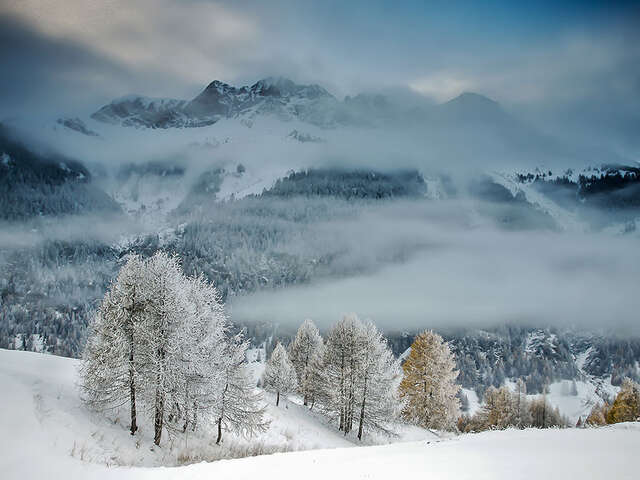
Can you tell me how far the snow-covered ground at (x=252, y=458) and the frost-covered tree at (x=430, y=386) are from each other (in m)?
17.0

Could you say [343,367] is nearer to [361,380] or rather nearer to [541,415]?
[361,380]

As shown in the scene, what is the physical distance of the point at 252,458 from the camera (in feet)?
45.1

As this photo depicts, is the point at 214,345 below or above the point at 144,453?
above

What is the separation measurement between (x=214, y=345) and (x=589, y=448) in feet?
57.6

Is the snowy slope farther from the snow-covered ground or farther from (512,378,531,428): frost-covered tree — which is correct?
(512,378,531,428): frost-covered tree

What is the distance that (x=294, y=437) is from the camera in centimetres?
2967

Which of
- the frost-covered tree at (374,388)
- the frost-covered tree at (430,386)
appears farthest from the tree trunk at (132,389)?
the frost-covered tree at (430,386)

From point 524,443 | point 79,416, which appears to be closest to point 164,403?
point 79,416

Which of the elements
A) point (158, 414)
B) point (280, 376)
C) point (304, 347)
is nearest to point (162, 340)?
point (158, 414)

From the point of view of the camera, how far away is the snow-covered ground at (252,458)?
439 inches

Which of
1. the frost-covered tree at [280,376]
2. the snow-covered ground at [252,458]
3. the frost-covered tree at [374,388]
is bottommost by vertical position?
the frost-covered tree at [280,376]

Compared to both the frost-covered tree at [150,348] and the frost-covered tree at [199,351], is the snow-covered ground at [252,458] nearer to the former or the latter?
the frost-covered tree at [150,348]

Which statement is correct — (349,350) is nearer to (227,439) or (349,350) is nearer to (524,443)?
(227,439)

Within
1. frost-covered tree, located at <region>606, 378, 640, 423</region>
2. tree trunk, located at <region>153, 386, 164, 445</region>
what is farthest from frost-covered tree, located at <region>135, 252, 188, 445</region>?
frost-covered tree, located at <region>606, 378, 640, 423</region>
